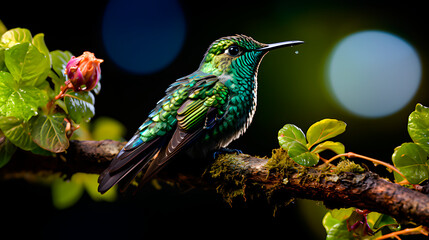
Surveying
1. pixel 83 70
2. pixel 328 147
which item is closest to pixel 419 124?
pixel 328 147

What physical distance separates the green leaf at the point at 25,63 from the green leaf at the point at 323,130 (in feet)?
2.21

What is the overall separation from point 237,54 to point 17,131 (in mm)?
618

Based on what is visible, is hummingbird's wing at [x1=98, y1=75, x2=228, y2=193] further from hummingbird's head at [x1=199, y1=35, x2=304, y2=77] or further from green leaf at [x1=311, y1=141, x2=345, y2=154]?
green leaf at [x1=311, y1=141, x2=345, y2=154]

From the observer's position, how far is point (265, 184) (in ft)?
2.56

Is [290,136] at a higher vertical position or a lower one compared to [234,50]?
lower

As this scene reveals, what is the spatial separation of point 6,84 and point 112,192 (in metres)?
0.49

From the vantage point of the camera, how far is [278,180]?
0.76 metres

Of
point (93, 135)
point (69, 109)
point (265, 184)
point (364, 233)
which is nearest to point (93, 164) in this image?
point (69, 109)

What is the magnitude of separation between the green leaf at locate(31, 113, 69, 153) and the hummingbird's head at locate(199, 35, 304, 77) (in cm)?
43

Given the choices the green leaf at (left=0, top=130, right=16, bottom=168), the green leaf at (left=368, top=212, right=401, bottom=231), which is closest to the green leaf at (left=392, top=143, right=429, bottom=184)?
the green leaf at (left=368, top=212, right=401, bottom=231)

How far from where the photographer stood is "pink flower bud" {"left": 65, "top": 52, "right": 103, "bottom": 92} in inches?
34.1

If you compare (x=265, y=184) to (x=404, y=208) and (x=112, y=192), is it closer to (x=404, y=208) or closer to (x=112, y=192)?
(x=404, y=208)

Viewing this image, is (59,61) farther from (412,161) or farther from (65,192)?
(412,161)

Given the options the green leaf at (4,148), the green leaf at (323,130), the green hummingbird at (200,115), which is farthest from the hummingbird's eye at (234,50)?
the green leaf at (4,148)
